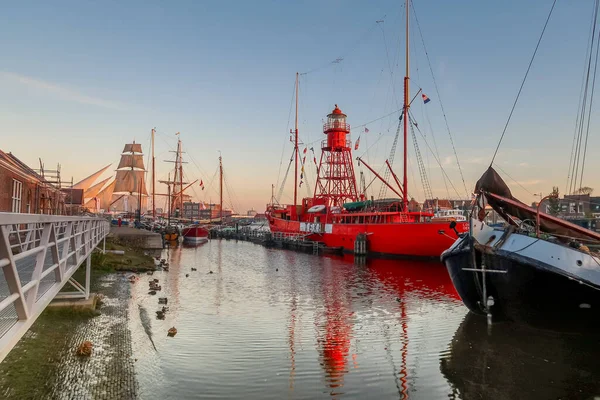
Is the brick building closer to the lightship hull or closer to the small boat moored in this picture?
the lightship hull

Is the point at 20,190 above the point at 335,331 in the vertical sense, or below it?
above

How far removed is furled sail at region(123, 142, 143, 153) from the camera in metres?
106

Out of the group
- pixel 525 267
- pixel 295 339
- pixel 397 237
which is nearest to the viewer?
pixel 525 267

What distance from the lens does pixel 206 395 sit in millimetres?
9273

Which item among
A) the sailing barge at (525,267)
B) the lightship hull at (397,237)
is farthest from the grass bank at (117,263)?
the lightship hull at (397,237)

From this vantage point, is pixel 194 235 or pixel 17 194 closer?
pixel 17 194

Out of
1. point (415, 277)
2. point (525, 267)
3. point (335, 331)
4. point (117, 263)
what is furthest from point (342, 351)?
point (117, 263)

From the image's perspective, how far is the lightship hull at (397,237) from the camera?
39.0 metres

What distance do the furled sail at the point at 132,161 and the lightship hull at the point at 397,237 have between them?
63.0 meters

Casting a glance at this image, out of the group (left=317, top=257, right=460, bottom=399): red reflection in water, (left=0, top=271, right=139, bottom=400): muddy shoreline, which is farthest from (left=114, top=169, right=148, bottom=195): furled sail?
(left=0, top=271, right=139, bottom=400): muddy shoreline

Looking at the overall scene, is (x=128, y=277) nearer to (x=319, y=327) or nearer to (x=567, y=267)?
(x=319, y=327)

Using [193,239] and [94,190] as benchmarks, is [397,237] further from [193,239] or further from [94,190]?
[94,190]

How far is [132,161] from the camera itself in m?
104

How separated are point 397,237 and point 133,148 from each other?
79.8 meters
